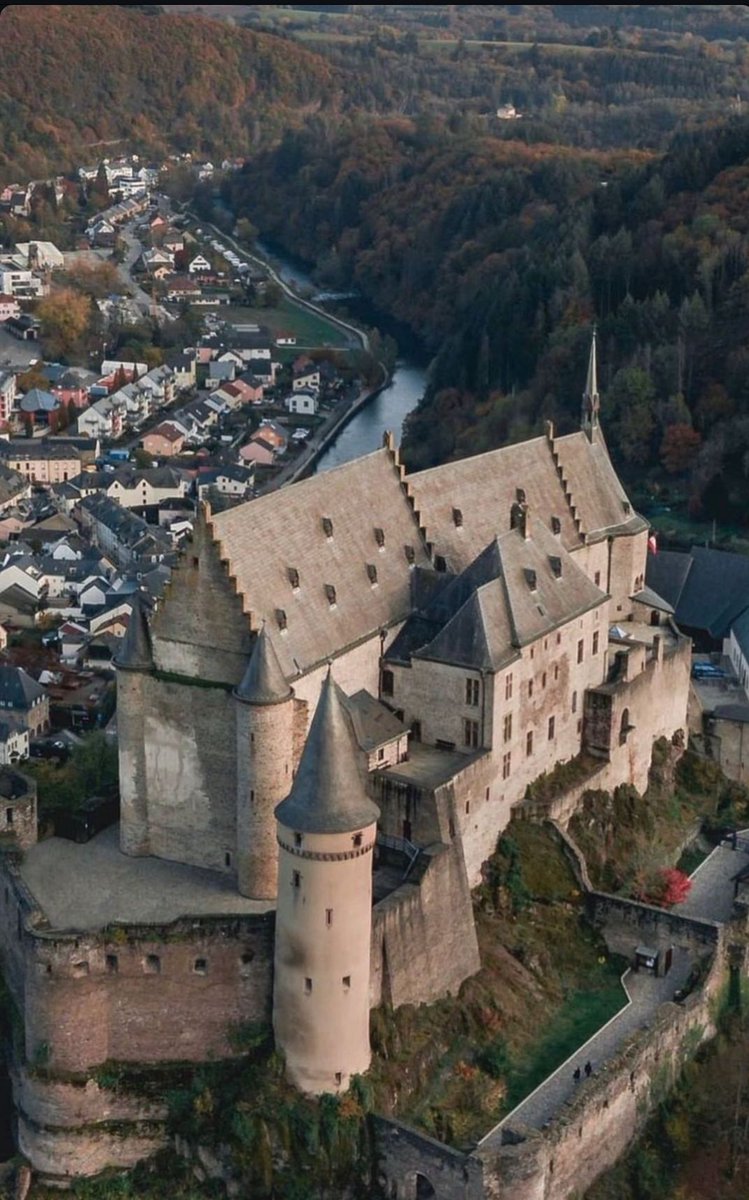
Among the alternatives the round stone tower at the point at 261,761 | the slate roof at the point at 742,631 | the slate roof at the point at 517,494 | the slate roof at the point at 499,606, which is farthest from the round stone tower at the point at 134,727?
the slate roof at the point at 742,631

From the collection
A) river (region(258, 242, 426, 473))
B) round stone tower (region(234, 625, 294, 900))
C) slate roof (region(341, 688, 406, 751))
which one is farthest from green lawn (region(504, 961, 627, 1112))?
river (region(258, 242, 426, 473))

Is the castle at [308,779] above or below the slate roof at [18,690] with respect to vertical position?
above

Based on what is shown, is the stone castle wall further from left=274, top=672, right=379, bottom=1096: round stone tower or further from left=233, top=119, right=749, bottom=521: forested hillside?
left=233, top=119, right=749, bottom=521: forested hillside

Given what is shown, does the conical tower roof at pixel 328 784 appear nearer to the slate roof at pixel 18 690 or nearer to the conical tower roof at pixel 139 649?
the conical tower roof at pixel 139 649

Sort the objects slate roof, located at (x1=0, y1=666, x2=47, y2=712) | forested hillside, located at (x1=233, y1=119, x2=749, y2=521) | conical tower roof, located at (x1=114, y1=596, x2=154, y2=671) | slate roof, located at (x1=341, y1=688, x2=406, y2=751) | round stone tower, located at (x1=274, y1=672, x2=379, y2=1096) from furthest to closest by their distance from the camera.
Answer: forested hillside, located at (x1=233, y1=119, x2=749, y2=521) < slate roof, located at (x1=0, y1=666, x2=47, y2=712) < slate roof, located at (x1=341, y1=688, x2=406, y2=751) < conical tower roof, located at (x1=114, y1=596, x2=154, y2=671) < round stone tower, located at (x1=274, y1=672, x2=379, y2=1096)

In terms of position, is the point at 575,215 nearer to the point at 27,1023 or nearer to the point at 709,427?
the point at 709,427

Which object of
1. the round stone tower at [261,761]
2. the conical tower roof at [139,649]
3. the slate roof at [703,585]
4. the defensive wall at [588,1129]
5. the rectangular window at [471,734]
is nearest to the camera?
the defensive wall at [588,1129]
